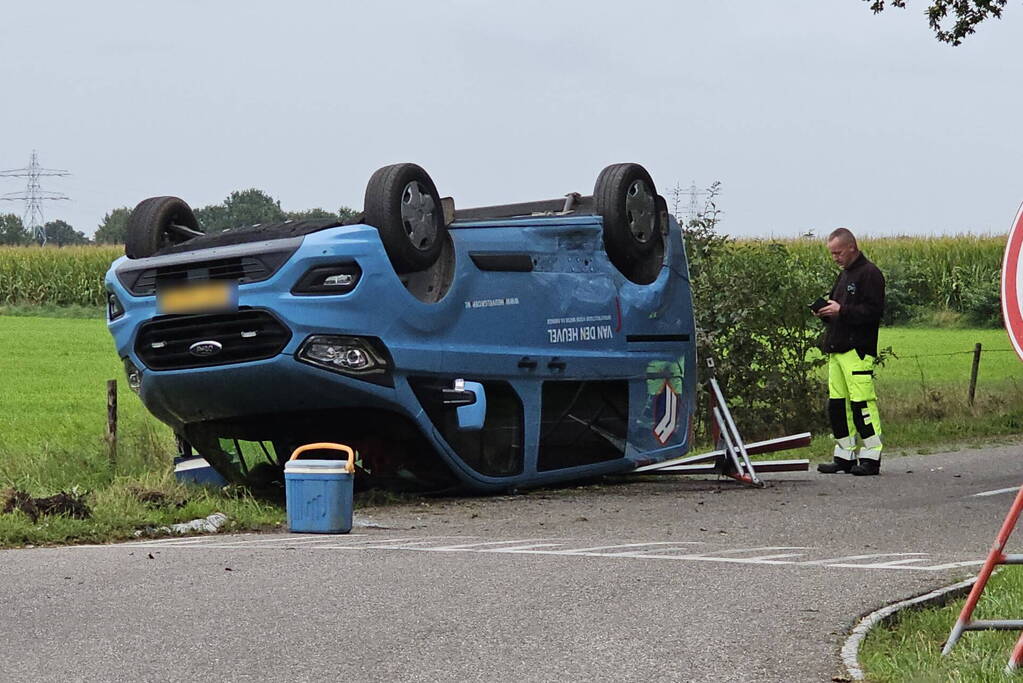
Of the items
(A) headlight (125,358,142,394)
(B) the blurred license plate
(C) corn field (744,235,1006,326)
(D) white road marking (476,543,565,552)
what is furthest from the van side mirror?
(C) corn field (744,235,1006,326)

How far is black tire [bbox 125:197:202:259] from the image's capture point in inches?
469

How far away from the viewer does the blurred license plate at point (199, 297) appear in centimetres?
1083

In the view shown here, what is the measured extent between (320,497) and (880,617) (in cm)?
425

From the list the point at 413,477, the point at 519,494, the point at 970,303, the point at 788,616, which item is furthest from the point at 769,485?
the point at 970,303

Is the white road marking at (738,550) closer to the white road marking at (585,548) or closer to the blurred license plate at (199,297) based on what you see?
the white road marking at (585,548)

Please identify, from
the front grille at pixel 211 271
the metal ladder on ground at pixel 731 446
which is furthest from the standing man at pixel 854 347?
the front grille at pixel 211 271

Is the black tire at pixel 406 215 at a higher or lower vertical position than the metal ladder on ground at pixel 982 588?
higher

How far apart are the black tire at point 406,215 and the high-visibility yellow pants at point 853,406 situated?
14.0 feet

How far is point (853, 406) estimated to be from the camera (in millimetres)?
14031

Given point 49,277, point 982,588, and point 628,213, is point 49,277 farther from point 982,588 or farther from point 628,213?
point 982,588

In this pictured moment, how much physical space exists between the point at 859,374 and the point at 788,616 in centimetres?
717

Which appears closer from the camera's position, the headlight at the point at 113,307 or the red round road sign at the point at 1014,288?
the red round road sign at the point at 1014,288

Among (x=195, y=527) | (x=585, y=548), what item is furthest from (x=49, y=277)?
(x=585, y=548)

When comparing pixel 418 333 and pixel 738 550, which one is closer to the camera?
pixel 738 550
